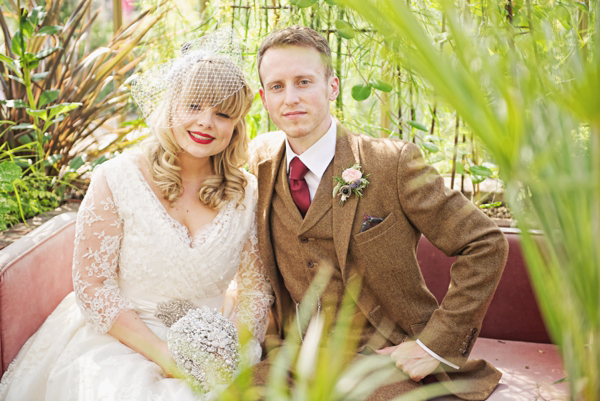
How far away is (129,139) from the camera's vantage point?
10.2 ft

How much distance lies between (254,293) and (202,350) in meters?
0.46

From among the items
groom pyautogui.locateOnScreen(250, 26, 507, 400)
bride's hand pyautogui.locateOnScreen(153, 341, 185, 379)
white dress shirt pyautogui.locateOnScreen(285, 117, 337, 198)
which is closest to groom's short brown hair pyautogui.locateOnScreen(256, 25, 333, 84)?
groom pyautogui.locateOnScreen(250, 26, 507, 400)

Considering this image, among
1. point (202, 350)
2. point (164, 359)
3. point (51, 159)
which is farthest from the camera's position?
point (51, 159)

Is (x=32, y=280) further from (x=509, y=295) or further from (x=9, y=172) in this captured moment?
(x=509, y=295)

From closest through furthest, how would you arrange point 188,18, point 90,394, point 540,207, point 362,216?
point 540,207
point 90,394
point 362,216
point 188,18

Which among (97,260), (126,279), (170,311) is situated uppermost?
(97,260)

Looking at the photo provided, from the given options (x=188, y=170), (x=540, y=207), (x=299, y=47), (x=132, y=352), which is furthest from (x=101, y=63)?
(x=540, y=207)

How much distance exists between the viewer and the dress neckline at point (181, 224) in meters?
1.92

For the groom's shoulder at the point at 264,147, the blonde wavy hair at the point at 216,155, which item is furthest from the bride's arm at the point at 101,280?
the groom's shoulder at the point at 264,147

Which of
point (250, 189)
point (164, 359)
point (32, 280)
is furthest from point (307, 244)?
point (32, 280)

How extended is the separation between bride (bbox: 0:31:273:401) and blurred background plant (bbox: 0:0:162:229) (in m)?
0.91

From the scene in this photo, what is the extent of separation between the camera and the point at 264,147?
2123mm

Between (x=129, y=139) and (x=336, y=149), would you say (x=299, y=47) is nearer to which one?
(x=336, y=149)

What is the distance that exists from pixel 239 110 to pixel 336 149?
0.39 m
